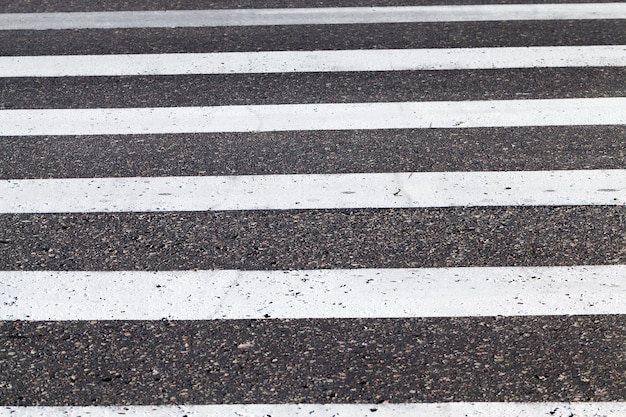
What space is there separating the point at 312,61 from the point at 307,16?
3.32ft

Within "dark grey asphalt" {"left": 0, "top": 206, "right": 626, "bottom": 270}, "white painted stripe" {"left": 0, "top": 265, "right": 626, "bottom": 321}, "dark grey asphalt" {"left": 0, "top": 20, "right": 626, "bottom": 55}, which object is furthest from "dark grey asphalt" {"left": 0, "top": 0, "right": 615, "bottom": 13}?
"white painted stripe" {"left": 0, "top": 265, "right": 626, "bottom": 321}

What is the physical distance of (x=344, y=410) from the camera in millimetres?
3205

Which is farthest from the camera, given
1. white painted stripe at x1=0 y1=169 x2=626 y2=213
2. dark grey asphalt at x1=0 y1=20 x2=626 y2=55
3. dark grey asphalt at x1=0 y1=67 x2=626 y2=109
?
dark grey asphalt at x1=0 y1=20 x2=626 y2=55

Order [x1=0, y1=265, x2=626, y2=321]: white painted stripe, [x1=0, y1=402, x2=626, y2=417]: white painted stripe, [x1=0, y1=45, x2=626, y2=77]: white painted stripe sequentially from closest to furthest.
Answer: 1. [x1=0, y1=402, x2=626, y2=417]: white painted stripe
2. [x1=0, y1=265, x2=626, y2=321]: white painted stripe
3. [x1=0, y1=45, x2=626, y2=77]: white painted stripe

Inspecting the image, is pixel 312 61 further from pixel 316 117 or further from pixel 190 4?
pixel 190 4

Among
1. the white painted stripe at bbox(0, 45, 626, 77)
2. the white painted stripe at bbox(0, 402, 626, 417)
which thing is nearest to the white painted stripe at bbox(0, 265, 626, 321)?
the white painted stripe at bbox(0, 402, 626, 417)

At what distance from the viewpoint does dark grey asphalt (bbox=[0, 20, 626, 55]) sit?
6.71 m

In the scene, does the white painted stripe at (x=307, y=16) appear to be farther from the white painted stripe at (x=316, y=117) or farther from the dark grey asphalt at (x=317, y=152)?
the dark grey asphalt at (x=317, y=152)

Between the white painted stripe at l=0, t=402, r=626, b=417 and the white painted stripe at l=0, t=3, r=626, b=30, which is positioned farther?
the white painted stripe at l=0, t=3, r=626, b=30

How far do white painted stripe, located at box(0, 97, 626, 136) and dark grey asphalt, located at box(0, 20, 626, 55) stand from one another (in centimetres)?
101

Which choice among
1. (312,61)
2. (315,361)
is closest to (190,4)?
(312,61)

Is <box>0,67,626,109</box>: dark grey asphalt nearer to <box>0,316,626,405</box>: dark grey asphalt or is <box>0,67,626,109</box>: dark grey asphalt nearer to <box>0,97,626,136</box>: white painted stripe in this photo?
<box>0,97,626,136</box>: white painted stripe

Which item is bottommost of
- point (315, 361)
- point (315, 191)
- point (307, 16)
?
point (307, 16)

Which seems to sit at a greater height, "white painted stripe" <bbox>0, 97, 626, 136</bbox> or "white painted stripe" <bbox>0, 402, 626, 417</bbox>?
"white painted stripe" <bbox>0, 402, 626, 417</bbox>
